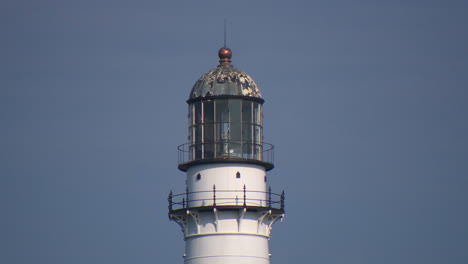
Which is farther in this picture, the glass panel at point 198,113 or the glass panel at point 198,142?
the glass panel at point 198,113

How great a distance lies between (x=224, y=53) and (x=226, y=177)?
6091 mm

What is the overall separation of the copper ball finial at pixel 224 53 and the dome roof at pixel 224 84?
1.45 feet

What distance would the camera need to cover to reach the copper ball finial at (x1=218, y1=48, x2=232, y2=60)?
278ft

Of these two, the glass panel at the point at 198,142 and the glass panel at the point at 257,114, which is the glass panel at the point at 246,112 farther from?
the glass panel at the point at 198,142

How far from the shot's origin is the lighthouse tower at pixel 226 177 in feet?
271

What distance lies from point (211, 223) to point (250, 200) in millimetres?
2068

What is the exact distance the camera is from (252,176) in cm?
8325

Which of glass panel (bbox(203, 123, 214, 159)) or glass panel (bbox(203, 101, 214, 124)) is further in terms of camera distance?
glass panel (bbox(203, 101, 214, 124))

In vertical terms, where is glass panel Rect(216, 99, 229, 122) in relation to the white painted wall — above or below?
above

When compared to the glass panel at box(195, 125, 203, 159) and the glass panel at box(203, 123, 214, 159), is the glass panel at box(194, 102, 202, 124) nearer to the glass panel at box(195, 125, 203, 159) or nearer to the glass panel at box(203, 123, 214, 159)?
the glass panel at box(195, 125, 203, 159)

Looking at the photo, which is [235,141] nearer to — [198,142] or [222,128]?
[222,128]

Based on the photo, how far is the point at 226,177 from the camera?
8275 centimetres

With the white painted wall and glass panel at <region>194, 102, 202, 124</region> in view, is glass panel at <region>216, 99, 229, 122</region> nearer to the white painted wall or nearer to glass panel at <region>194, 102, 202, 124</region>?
glass panel at <region>194, 102, 202, 124</region>

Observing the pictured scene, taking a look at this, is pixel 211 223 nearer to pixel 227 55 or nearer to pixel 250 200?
pixel 250 200
